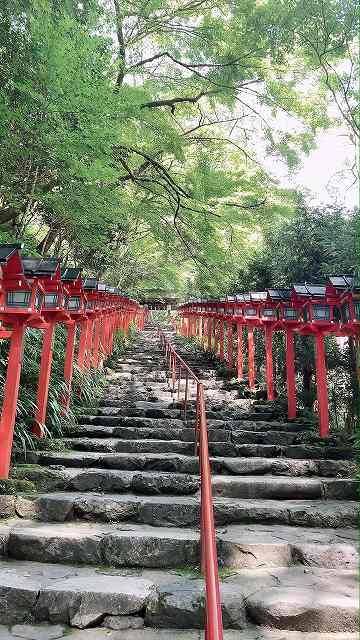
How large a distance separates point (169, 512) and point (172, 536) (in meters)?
0.54

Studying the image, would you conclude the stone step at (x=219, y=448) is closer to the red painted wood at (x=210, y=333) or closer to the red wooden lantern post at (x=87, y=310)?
the red wooden lantern post at (x=87, y=310)

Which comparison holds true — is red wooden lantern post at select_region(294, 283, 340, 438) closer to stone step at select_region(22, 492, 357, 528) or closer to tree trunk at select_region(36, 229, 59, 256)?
stone step at select_region(22, 492, 357, 528)

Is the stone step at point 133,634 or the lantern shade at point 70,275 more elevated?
the lantern shade at point 70,275

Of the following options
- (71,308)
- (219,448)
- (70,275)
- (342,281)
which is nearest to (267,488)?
(219,448)

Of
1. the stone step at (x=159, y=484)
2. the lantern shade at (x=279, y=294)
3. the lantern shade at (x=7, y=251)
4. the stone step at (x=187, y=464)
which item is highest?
the lantern shade at (x=279, y=294)

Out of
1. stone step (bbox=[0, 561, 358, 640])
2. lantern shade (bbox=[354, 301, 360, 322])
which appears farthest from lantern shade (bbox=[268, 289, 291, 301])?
stone step (bbox=[0, 561, 358, 640])

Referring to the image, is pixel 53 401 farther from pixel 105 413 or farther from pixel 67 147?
pixel 67 147

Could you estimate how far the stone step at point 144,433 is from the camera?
684 centimetres

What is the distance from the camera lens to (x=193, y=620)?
125 inches

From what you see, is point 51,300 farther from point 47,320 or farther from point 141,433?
point 141,433

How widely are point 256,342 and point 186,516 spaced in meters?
8.62

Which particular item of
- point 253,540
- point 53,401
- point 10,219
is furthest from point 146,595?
point 10,219

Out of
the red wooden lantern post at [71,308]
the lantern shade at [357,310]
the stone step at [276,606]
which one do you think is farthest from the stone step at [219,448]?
the stone step at [276,606]

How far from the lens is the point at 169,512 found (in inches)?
182
